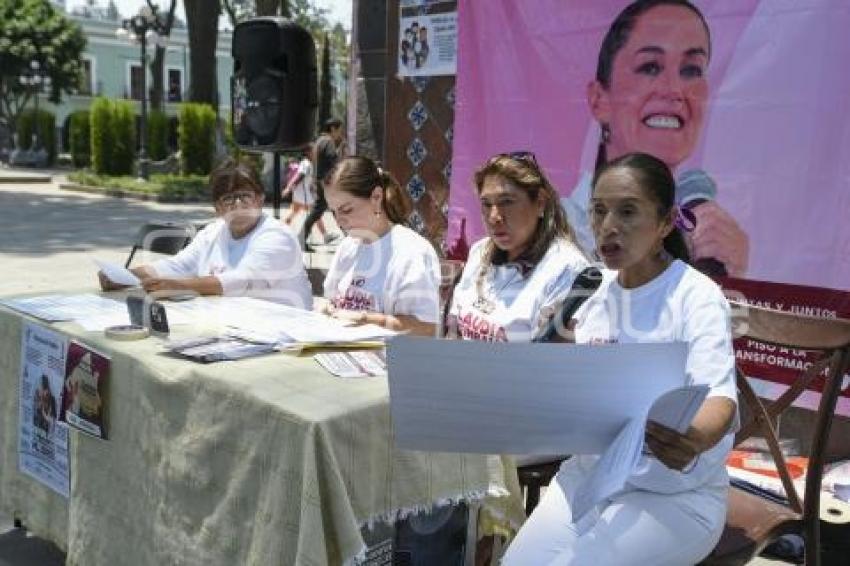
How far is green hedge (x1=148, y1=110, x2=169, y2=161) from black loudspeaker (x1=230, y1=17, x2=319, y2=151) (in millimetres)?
19408

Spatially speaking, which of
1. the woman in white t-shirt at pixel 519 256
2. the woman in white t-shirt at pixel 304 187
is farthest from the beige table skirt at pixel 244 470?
the woman in white t-shirt at pixel 304 187

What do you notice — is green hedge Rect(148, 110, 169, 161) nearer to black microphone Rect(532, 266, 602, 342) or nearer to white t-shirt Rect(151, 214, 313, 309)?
white t-shirt Rect(151, 214, 313, 309)

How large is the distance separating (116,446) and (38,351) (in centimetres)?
47

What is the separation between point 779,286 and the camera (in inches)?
131

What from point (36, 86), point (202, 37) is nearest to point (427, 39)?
point (202, 37)

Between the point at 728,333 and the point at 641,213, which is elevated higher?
the point at 641,213

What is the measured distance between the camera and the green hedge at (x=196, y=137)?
801 inches

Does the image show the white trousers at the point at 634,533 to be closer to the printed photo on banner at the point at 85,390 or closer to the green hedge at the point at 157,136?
the printed photo on banner at the point at 85,390

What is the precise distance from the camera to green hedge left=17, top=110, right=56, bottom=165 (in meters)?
28.6

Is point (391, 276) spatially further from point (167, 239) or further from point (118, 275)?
point (167, 239)

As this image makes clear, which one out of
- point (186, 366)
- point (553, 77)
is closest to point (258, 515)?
point (186, 366)

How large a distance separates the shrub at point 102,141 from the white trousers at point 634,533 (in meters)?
21.2

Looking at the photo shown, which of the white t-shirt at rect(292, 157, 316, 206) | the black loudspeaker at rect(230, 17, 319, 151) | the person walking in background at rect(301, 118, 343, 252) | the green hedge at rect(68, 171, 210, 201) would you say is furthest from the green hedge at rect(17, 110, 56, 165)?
the black loudspeaker at rect(230, 17, 319, 151)

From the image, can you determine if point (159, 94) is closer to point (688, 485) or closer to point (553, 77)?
point (553, 77)
